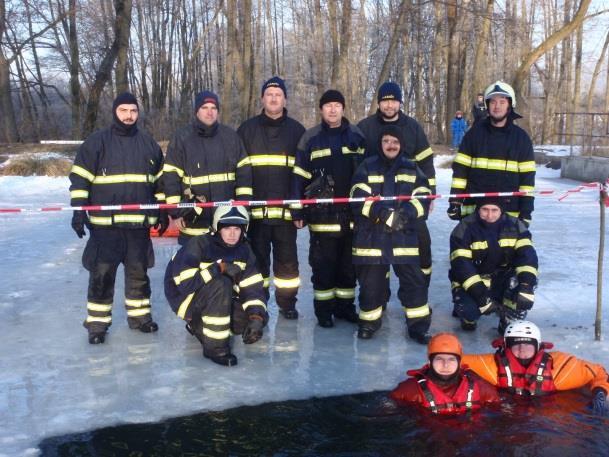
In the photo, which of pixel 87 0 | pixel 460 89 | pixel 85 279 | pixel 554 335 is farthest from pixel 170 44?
pixel 554 335

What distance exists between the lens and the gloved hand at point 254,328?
4792 millimetres

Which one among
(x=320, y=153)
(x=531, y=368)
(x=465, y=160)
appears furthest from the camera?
(x=465, y=160)

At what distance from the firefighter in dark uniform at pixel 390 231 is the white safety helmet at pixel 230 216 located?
3.01ft

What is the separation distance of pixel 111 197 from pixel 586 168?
1330cm

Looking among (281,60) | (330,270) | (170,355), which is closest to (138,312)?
(170,355)

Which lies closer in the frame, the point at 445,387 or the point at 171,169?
the point at 445,387

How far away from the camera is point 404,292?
530cm

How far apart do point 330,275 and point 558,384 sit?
6.77 ft

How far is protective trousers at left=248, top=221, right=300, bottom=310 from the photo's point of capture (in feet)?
18.8

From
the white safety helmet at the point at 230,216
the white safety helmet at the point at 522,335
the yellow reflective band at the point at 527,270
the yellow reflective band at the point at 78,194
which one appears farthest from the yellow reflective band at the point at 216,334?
the yellow reflective band at the point at 527,270

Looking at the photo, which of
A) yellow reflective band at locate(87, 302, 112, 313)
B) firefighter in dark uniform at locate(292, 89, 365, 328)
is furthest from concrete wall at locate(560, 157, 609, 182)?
yellow reflective band at locate(87, 302, 112, 313)

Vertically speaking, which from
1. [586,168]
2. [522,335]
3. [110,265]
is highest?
[586,168]

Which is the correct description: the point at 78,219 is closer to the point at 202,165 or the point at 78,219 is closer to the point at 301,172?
the point at 202,165

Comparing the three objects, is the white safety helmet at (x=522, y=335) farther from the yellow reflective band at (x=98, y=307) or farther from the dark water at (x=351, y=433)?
the yellow reflective band at (x=98, y=307)
